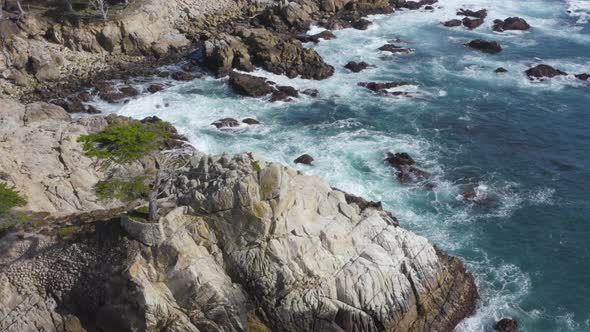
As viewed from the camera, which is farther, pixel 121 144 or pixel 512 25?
pixel 512 25

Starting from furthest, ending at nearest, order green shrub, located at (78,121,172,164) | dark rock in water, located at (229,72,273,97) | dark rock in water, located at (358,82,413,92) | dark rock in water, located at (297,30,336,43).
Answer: dark rock in water, located at (297,30,336,43), dark rock in water, located at (358,82,413,92), dark rock in water, located at (229,72,273,97), green shrub, located at (78,121,172,164)

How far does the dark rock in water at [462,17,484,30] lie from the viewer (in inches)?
2938

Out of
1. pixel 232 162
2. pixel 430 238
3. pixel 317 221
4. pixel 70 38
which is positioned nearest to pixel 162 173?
pixel 232 162

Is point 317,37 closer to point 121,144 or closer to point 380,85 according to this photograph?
point 380,85

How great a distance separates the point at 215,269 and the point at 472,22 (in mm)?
63373

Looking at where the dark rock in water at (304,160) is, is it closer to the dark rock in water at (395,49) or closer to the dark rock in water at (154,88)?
the dark rock in water at (154,88)

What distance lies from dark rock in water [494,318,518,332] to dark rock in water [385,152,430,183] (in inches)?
564

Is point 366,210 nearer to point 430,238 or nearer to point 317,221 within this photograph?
point 317,221

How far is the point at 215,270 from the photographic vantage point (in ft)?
83.0

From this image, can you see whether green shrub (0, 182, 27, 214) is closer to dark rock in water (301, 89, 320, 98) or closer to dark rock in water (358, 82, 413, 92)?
dark rock in water (301, 89, 320, 98)

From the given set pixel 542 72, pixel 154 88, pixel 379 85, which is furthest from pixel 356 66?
pixel 154 88

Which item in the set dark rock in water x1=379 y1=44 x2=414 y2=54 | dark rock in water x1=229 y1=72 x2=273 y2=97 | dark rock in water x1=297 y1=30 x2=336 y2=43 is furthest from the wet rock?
dark rock in water x1=297 y1=30 x2=336 y2=43

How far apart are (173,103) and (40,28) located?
21.1 m

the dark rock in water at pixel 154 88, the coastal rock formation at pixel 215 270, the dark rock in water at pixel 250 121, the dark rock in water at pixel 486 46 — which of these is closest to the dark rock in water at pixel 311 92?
the dark rock in water at pixel 250 121
